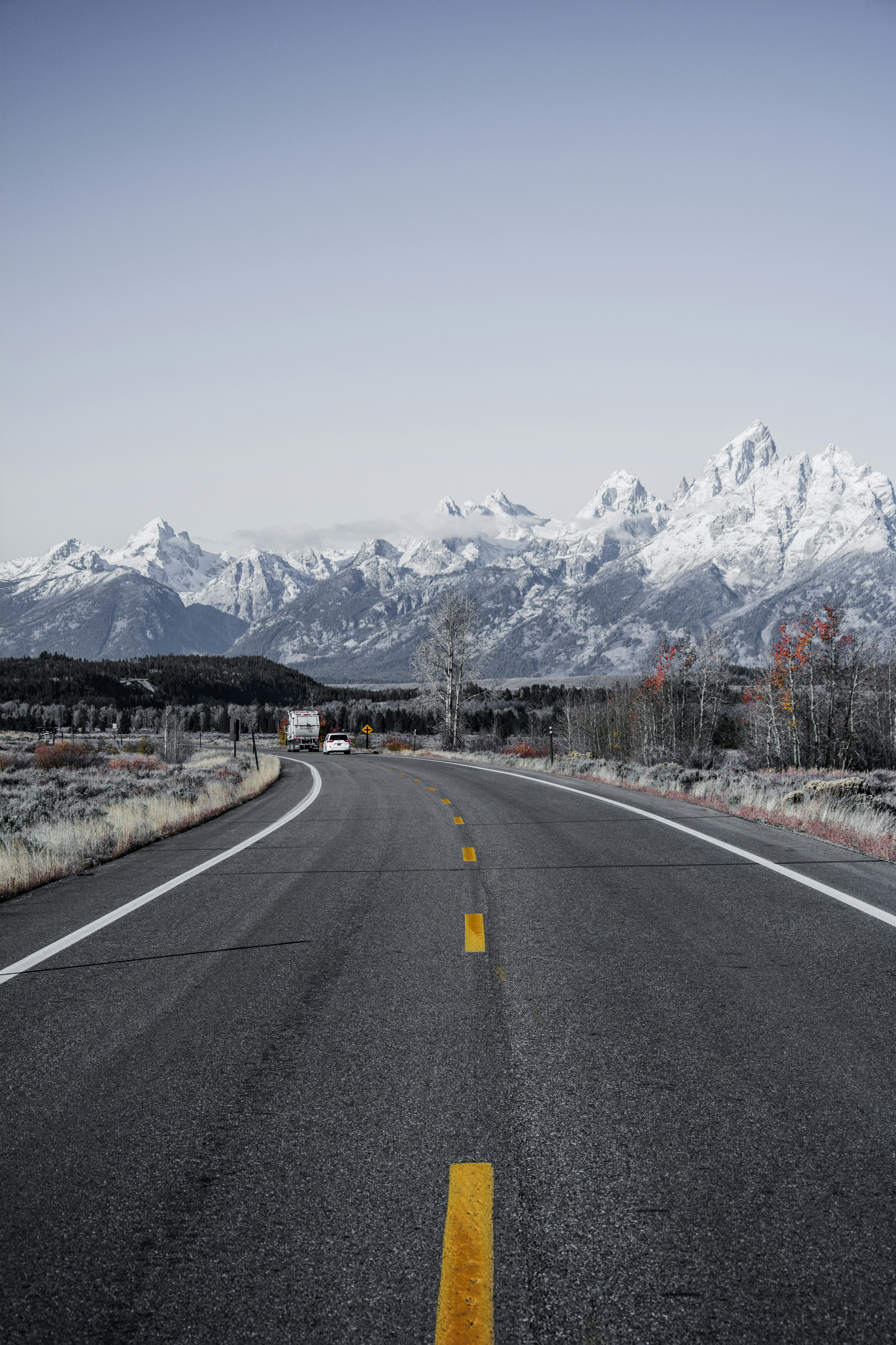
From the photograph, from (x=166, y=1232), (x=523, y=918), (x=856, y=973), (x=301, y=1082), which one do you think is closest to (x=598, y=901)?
(x=523, y=918)

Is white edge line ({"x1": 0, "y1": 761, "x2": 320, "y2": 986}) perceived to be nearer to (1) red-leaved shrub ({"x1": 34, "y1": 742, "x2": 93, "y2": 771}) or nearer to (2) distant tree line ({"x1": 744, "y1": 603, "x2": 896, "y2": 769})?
(1) red-leaved shrub ({"x1": 34, "y1": 742, "x2": 93, "y2": 771})

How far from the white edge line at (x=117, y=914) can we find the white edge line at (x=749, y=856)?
6.22 metres

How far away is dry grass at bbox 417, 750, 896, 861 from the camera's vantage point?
1202 centimetres

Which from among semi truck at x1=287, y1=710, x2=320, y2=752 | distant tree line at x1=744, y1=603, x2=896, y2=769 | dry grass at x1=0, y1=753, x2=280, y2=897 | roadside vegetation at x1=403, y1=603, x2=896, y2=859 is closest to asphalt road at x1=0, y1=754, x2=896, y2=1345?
dry grass at x1=0, y1=753, x2=280, y2=897

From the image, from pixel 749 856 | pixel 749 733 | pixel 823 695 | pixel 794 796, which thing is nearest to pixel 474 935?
pixel 749 856

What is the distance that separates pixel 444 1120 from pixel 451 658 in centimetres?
5741

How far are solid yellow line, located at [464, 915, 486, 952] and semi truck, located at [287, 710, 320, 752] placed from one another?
66.3 metres

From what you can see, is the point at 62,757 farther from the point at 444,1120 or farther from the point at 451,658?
the point at 444,1120

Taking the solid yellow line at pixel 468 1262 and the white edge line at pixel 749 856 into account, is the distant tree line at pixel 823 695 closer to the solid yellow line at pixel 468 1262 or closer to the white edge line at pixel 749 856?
the white edge line at pixel 749 856

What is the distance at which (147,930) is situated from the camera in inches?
279

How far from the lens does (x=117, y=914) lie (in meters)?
7.78

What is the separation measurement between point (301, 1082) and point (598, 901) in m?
4.47

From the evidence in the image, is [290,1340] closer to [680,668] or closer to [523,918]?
[523,918]

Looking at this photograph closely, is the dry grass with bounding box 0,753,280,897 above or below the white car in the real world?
below
